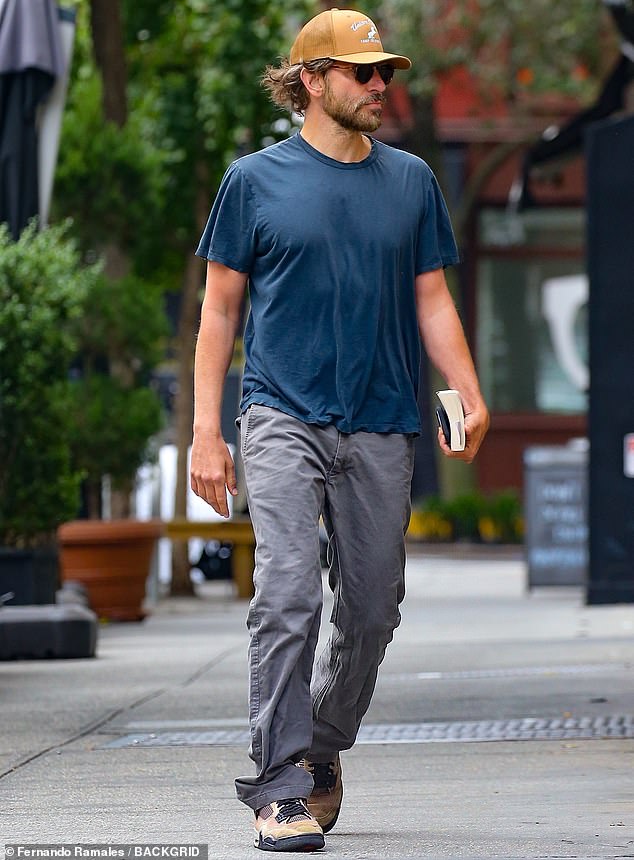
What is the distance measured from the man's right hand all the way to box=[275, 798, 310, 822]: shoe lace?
736 millimetres

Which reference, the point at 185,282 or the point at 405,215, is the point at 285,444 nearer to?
the point at 405,215

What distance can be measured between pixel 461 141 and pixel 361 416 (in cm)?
2916

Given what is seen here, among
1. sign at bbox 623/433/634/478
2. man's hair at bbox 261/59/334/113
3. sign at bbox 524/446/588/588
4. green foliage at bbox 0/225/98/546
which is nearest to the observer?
man's hair at bbox 261/59/334/113

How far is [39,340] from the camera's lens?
1078cm

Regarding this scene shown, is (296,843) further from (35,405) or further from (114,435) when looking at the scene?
(114,435)

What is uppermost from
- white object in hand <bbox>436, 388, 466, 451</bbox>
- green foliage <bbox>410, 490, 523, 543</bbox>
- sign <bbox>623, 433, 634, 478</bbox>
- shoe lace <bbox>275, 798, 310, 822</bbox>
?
white object in hand <bbox>436, 388, 466, 451</bbox>

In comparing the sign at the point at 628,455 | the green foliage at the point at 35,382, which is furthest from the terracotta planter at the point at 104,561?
the sign at the point at 628,455

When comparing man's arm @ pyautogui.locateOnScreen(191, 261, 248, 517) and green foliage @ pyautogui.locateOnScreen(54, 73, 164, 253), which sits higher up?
green foliage @ pyautogui.locateOnScreen(54, 73, 164, 253)

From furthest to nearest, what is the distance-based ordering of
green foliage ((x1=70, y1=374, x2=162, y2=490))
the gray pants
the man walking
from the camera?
green foliage ((x1=70, y1=374, x2=162, y2=490)) → the man walking → the gray pants

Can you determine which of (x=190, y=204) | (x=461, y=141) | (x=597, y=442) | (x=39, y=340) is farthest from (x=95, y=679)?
(x=461, y=141)

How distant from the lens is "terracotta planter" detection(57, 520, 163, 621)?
1426 cm

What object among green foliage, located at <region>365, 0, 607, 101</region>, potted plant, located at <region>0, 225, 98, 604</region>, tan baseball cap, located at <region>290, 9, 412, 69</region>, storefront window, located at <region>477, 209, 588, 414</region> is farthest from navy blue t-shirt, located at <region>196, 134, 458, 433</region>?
storefront window, located at <region>477, 209, 588, 414</region>

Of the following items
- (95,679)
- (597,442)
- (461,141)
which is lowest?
(95,679)

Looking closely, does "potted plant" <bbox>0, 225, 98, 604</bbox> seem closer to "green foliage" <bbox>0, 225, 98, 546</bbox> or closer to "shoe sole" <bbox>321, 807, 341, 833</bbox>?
"green foliage" <bbox>0, 225, 98, 546</bbox>
